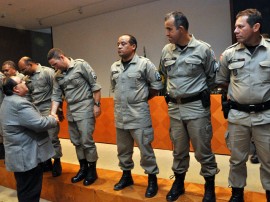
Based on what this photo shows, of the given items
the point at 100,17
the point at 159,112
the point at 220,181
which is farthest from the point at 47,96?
the point at 100,17

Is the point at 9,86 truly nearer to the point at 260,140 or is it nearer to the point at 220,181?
the point at 260,140

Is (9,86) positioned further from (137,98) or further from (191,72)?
(191,72)

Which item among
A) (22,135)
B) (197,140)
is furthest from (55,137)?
(197,140)

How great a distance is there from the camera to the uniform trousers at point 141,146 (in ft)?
A: 8.21

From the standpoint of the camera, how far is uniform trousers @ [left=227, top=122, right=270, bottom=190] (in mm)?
1958

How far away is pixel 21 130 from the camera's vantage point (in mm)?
2410

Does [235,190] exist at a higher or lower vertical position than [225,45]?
lower

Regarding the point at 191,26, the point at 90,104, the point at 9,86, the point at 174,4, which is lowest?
the point at 90,104

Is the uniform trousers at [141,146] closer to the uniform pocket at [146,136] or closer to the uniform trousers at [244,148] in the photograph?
the uniform pocket at [146,136]

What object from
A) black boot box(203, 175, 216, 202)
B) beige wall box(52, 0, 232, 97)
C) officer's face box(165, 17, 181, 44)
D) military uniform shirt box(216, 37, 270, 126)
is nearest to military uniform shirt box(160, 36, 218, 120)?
officer's face box(165, 17, 181, 44)

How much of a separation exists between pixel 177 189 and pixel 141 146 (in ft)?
1.61

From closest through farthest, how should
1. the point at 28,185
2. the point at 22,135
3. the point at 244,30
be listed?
the point at 244,30 < the point at 22,135 < the point at 28,185

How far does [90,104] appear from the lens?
2.91 metres

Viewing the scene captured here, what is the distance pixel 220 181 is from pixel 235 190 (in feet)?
3.25
